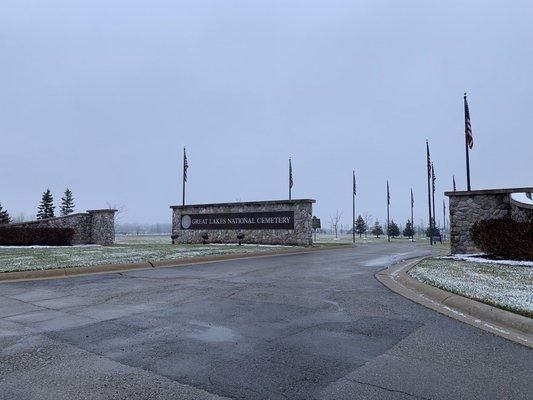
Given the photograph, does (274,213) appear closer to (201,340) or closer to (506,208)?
(506,208)

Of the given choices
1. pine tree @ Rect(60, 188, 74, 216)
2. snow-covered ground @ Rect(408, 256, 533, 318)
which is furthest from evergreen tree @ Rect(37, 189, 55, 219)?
snow-covered ground @ Rect(408, 256, 533, 318)

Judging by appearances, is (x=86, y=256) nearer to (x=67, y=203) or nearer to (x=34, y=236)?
(x=34, y=236)

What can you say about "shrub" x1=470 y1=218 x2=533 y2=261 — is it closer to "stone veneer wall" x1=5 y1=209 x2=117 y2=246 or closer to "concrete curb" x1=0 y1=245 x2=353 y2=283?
"concrete curb" x1=0 y1=245 x2=353 y2=283

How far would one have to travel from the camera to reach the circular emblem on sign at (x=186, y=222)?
32.3 m

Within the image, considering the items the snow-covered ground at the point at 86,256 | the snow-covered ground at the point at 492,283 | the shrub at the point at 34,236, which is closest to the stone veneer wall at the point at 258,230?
the snow-covered ground at the point at 86,256

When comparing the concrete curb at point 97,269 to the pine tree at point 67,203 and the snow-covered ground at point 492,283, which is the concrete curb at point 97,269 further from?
the pine tree at point 67,203

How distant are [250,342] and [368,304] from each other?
3.06 metres

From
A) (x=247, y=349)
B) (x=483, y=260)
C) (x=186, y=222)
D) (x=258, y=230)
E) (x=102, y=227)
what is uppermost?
(x=186, y=222)

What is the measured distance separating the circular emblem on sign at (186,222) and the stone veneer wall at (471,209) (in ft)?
67.1

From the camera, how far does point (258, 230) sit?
2873 centimetres

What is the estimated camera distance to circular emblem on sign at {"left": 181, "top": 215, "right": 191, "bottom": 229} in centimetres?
3231

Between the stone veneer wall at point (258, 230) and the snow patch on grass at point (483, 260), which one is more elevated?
the stone veneer wall at point (258, 230)

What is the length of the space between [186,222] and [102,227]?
6485 mm

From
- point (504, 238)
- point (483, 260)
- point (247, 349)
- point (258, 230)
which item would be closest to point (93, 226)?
point (258, 230)
